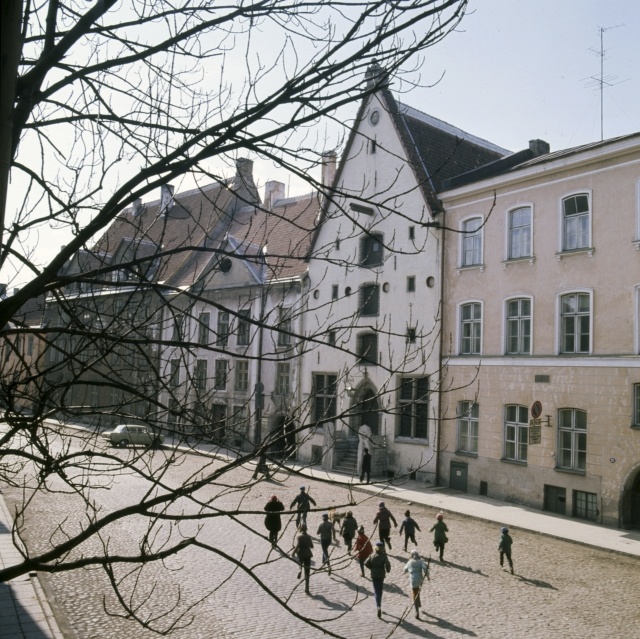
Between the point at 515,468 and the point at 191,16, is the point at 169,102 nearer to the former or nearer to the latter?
the point at 191,16

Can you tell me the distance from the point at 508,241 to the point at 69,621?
65.7ft

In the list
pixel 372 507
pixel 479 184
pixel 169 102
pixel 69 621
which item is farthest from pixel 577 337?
pixel 169 102

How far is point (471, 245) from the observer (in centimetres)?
2770

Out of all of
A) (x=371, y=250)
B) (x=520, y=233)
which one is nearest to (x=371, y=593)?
(x=520, y=233)

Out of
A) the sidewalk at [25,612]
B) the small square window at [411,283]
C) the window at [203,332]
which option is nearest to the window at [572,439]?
the small square window at [411,283]

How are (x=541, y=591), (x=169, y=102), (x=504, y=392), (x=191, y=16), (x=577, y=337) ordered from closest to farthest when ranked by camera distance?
(x=191, y=16)
(x=169, y=102)
(x=541, y=591)
(x=577, y=337)
(x=504, y=392)

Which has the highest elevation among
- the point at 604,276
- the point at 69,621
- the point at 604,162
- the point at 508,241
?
the point at 604,162

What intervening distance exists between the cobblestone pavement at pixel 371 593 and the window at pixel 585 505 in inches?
142

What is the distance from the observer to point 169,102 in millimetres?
5816

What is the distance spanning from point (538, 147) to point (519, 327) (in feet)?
34.0

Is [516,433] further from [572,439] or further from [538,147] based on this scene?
[538,147]

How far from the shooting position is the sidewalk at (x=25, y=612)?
1083cm

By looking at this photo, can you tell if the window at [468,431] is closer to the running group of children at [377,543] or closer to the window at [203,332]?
the running group of children at [377,543]

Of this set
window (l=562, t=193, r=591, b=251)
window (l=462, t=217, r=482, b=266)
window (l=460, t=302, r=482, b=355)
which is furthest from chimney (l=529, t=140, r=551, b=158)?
window (l=460, t=302, r=482, b=355)
